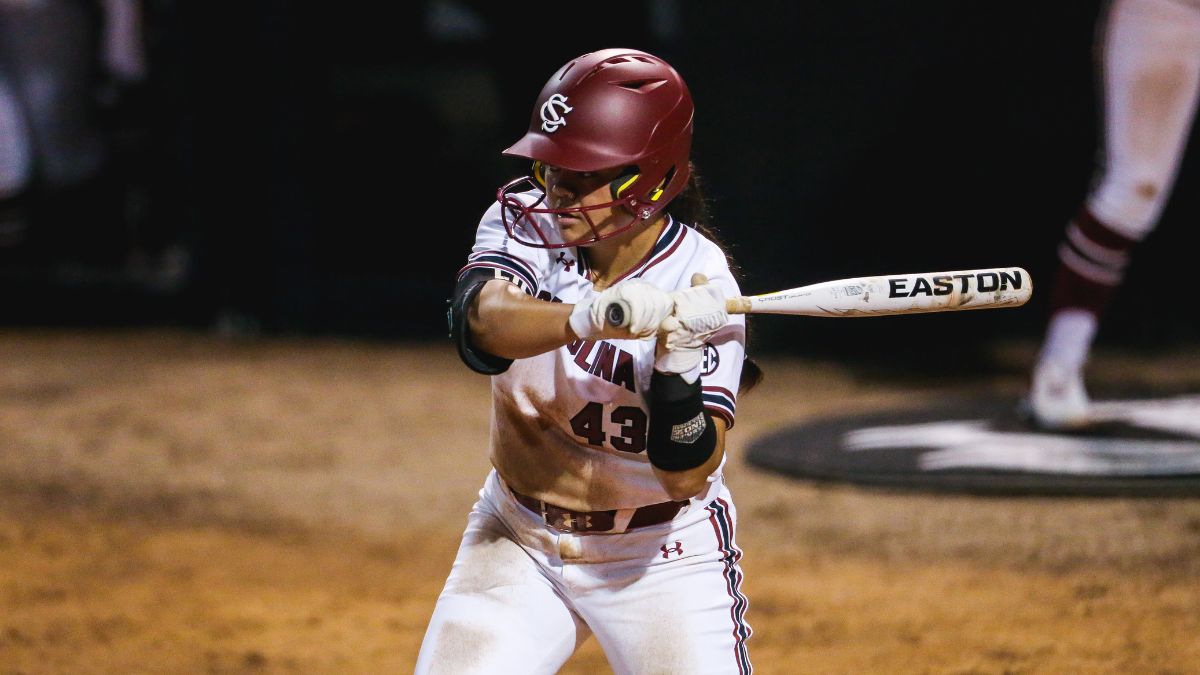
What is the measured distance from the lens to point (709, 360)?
234cm

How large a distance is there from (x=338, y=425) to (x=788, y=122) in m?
3.13

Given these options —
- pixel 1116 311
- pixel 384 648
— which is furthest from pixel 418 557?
pixel 1116 311

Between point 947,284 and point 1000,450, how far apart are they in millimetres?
3402

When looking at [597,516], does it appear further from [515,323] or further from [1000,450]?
[1000,450]

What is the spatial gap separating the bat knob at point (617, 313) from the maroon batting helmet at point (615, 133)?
270 millimetres

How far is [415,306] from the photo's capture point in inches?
334

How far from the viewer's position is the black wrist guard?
2.13 metres

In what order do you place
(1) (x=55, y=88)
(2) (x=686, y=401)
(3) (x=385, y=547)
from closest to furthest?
(2) (x=686, y=401), (3) (x=385, y=547), (1) (x=55, y=88)

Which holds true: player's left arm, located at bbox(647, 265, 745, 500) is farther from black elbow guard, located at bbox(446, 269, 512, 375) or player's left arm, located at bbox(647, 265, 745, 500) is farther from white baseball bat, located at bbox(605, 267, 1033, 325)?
black elbow guard, located at bbox(446, 269, 512, 375)

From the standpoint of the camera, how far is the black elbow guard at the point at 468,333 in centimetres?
230

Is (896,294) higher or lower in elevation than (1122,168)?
higher

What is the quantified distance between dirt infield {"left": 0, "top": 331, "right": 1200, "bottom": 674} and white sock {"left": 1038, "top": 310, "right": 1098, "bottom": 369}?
0.97 metres

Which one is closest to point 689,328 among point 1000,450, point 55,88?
point 1000,450

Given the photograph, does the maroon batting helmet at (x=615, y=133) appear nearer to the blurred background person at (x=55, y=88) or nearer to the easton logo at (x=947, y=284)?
the easton logo at (x=947, y=284)
